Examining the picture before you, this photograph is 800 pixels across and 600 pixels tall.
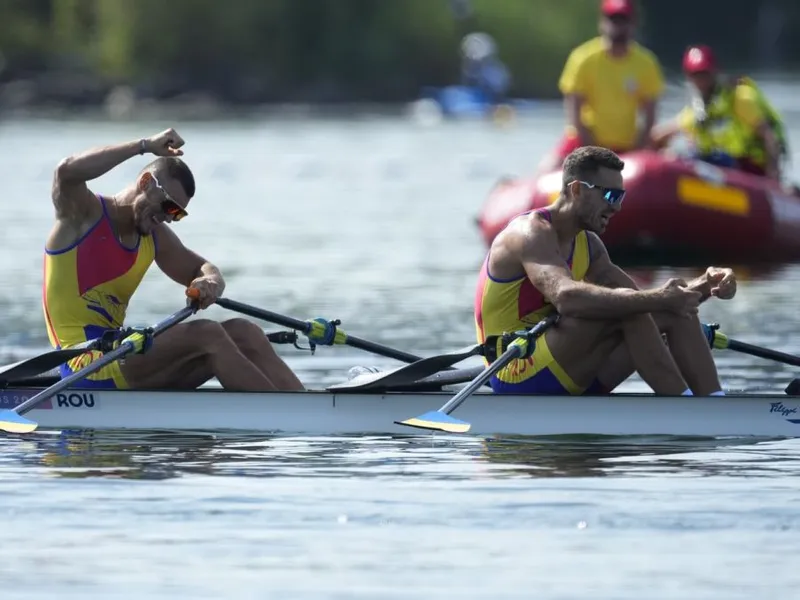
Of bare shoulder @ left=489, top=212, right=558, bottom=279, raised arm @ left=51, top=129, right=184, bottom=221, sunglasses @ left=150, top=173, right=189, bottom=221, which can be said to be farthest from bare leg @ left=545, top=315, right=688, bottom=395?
raised arm @ left=51, top=129, right=184, bottom=221

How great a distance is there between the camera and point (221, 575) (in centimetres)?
846

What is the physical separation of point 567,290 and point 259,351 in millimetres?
1842

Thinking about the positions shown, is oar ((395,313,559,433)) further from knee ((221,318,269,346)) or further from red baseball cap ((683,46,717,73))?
red baseball cap ((683,46,717,73))

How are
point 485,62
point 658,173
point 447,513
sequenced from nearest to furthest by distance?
point 447,513 → point 658,173 → point 485,62

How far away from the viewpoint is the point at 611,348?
1148 centimetres

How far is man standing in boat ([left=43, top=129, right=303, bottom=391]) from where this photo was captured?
1142 cm

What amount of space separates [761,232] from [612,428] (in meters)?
11.2

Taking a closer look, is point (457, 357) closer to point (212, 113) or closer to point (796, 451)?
point (796, 451)

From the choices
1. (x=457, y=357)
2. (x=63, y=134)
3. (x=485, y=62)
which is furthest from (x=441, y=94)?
(x=457, y=357)


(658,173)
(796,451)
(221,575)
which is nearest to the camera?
(221,575)

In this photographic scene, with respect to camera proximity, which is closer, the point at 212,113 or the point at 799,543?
the point at 799,543

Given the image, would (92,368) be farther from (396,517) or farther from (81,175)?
(396,517)

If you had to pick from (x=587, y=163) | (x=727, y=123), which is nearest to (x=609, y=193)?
(x=587, y=163)

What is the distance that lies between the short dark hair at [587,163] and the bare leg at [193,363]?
1.98m
